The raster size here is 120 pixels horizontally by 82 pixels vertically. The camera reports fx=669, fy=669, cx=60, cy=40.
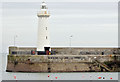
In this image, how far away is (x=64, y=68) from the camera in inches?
2923

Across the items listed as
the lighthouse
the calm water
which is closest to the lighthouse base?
the lighthouse

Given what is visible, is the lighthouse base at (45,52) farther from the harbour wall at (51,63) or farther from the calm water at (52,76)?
the calm water at (52,76)

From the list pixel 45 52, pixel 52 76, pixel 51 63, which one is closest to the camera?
pixel 52 76

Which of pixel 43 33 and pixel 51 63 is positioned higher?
pixel 43 33

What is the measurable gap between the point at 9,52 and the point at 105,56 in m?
11.6

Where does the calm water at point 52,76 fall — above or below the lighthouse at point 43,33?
below

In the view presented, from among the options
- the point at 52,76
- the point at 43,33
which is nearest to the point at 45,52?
the point at 43,33

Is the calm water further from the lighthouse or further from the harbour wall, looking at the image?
the lighthouse

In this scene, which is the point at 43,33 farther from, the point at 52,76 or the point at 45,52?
the point at 52,76

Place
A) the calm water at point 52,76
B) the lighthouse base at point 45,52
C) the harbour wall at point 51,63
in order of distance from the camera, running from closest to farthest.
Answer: the calm water at point 52,76, the harbour wall at point 51,63, the lighthouse base at point 45,52

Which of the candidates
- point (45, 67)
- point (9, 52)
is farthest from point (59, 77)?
point (9, 52)

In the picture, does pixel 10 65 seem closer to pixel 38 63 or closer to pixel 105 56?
pixel 38 63

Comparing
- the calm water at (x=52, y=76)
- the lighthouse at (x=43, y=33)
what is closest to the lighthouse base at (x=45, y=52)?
the lighthouse at (x=43, y=33)

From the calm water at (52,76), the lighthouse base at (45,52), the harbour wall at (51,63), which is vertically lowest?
the calm water at (52,76)
